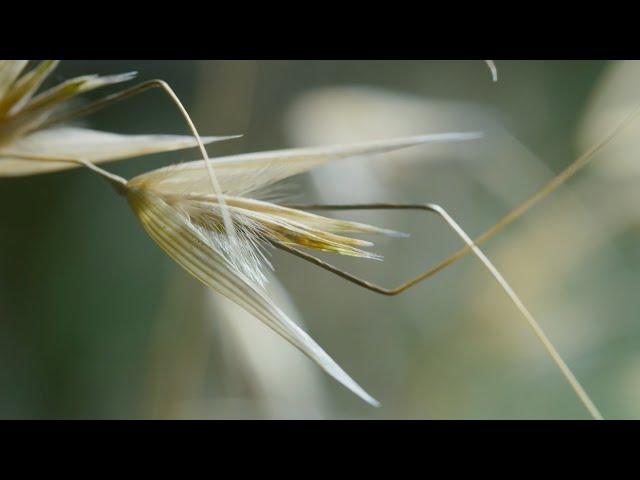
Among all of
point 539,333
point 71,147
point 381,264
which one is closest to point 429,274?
point 539,333

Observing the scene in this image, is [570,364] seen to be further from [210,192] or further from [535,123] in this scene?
[210,192]

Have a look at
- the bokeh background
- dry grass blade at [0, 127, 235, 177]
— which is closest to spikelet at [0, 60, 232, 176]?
dry grass blade at [0, 127, 235, 177]

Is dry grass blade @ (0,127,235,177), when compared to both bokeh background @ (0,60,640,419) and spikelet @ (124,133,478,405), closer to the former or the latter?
spikelet @ (124,133,478,405)

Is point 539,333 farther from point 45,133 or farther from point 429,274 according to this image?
point 45,133

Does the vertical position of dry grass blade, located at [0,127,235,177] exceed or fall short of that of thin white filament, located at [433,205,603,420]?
it exceeds it

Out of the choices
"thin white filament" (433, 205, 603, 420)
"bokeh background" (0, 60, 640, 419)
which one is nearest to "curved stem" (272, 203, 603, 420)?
"thin white filament" (433, 205, 603, 420)

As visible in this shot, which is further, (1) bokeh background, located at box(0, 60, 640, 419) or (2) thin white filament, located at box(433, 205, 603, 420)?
(1) bokeh background, located at box(0, 60, 640, 419)

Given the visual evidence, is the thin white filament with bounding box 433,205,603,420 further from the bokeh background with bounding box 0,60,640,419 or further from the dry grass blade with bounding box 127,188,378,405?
the bokeh background with bounding box 0,60,640,419

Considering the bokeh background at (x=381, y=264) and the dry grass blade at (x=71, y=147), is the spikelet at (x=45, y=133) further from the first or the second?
the bokeh background at (x=381, y=264)

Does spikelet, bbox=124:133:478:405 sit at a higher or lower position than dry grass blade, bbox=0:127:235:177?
lower
